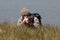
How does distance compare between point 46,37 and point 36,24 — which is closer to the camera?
point 46,37

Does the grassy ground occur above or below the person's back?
below

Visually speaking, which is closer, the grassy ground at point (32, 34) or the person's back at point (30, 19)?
the grassy ground at point (32, 34)

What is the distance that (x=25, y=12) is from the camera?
397 inches

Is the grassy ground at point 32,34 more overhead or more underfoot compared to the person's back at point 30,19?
more underfoot

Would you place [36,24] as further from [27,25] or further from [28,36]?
[28,36]

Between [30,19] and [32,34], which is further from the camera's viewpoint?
[30,19]

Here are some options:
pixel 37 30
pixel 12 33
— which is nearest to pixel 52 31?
pixel 37 30

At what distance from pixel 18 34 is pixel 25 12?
6.74ft

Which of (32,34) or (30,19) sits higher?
(30,19)

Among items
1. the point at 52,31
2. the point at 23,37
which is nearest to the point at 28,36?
the point at 23,37

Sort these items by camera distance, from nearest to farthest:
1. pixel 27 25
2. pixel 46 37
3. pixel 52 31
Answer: pixel 46 37 < pixel 52 31 < pixel 27 25

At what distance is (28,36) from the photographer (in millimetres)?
8094

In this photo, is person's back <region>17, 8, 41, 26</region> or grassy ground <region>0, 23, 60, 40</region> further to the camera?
person's back <region>17, 8, 41, 26</region>

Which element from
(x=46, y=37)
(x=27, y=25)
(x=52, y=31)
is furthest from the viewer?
(x=27, y=25)
